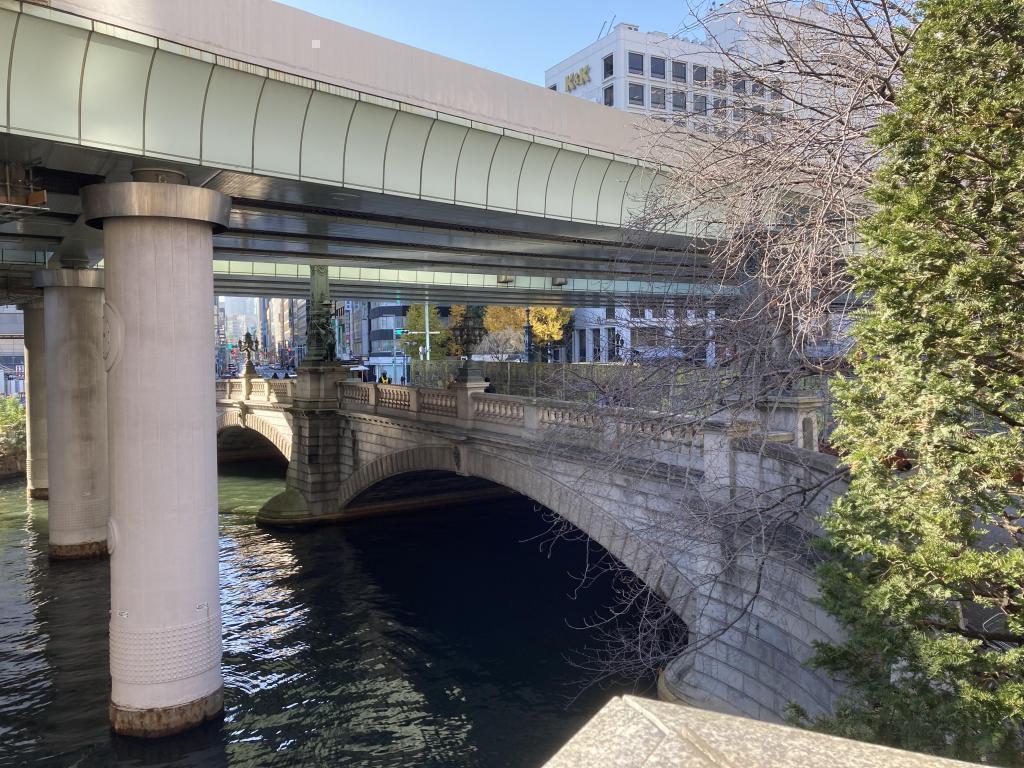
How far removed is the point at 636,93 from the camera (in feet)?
185

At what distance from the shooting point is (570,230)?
53.1 feet

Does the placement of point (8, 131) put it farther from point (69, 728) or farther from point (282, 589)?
point (282, 589)

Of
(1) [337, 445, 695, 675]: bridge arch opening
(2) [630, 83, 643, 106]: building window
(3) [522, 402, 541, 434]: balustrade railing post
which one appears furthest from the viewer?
(2) [630, 83, 643, 106]: building window

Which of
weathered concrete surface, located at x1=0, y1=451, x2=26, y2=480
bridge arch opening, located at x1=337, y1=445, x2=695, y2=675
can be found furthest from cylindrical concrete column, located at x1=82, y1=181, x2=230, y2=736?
weathered concrete surface, located at x1=0, y1=451, x2=26, y2=480

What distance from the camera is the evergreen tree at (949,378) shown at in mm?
4586

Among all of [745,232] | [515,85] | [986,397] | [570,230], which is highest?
[515,85]

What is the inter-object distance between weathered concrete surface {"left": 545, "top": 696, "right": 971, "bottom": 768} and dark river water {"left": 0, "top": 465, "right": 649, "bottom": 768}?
10.1 m

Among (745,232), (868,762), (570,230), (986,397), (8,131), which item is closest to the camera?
(868,762)

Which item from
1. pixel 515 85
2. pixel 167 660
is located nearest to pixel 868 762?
pixel 167 660

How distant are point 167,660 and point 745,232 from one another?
33.6ft

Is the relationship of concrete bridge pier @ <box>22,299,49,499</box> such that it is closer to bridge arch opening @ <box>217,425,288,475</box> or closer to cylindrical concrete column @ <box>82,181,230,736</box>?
bridge arch opening @ <box>217,425,288,475</box>

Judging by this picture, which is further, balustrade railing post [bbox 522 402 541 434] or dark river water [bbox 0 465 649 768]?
balustrade railing post [bbox 522 402 541 434]

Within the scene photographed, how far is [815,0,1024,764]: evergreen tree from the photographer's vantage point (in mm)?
4586

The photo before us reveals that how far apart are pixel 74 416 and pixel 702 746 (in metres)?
24.4
